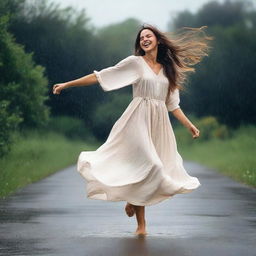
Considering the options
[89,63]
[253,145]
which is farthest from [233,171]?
[89,63]

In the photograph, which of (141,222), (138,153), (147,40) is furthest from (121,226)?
(147,40)

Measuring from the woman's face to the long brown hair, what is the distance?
6 cm

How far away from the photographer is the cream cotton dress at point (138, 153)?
10344 millimetres

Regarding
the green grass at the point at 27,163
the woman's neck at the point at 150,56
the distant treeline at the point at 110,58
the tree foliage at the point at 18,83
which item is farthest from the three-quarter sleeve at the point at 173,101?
the distant treeline at the point at 110,58

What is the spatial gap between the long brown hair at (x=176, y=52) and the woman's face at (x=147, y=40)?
6 cm

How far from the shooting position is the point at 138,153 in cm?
1054

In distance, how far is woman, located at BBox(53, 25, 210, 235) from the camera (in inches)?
408

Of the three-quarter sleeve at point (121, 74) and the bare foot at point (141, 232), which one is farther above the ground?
the three-quarter sleeve at point (121, 74)

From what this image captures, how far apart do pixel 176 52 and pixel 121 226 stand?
6.58ft

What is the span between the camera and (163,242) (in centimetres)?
985

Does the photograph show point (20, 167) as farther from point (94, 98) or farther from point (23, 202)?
point (94, 98)

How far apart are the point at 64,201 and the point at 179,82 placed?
5.18m

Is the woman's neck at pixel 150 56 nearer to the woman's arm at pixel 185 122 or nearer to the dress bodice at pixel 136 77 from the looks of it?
the dress bodice at pixel 136 77

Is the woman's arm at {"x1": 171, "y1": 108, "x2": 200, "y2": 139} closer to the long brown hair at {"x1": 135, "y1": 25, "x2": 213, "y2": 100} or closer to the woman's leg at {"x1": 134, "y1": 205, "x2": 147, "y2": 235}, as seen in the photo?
the long brown hair at {"x1": 135, "y1": 25, "x2": 213, "y2": 100}
